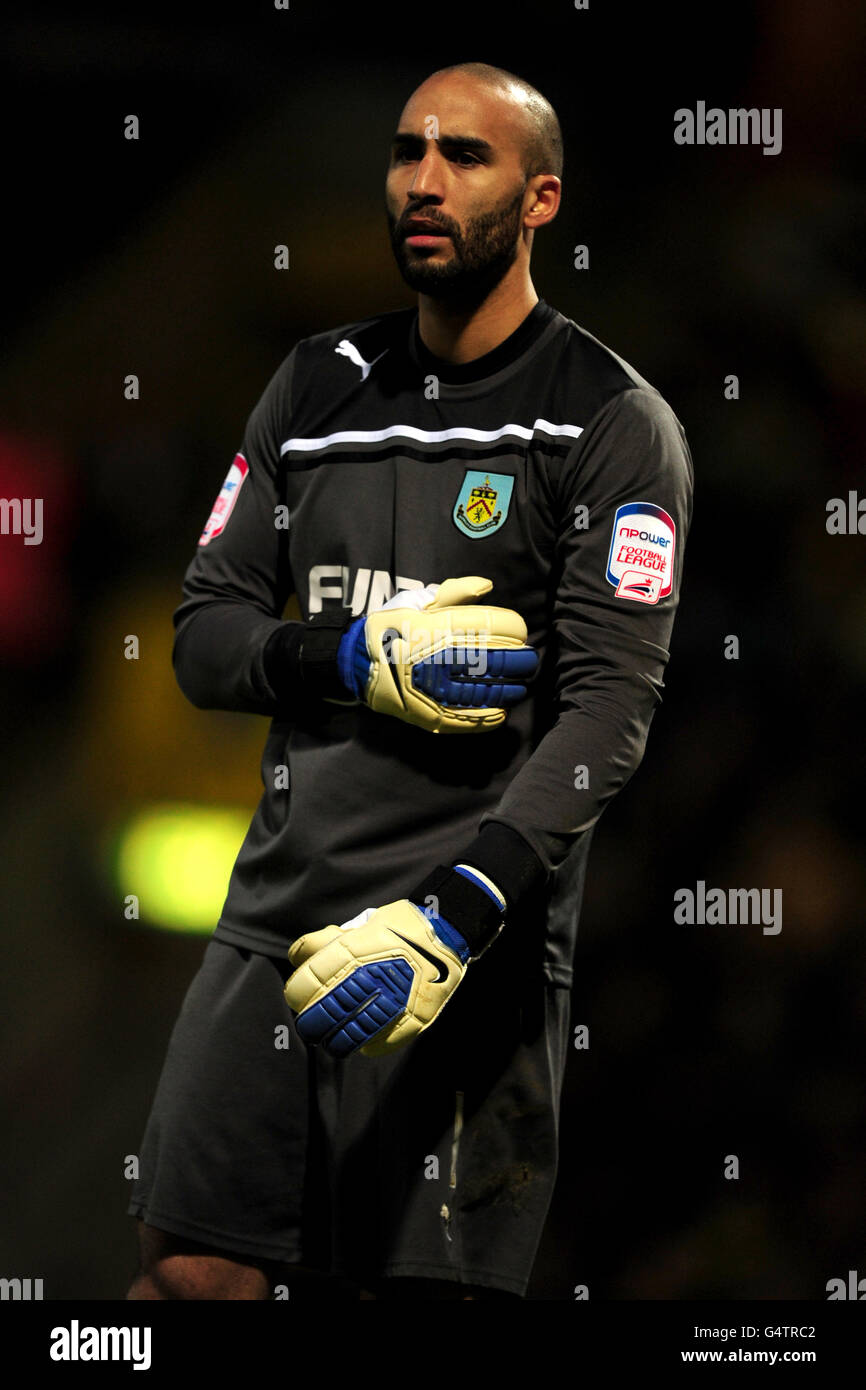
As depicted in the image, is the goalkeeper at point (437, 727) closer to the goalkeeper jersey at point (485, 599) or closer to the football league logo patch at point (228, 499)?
the goalkeeper jersey at point (485, 599)

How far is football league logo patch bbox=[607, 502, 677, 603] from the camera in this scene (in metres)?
1.99

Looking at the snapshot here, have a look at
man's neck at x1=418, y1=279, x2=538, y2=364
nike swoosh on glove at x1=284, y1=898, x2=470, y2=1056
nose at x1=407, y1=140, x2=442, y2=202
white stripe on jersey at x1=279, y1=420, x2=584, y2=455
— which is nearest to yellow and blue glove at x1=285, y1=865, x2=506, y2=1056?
A: nike swoosh on glove at x1=284, y1=898, x2=470, y2=1056

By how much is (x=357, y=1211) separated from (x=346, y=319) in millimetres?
1439

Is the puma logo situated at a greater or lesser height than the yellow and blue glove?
greater

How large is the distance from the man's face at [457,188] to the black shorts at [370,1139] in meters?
0.83

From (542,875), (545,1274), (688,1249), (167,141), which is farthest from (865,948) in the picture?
(167,141)

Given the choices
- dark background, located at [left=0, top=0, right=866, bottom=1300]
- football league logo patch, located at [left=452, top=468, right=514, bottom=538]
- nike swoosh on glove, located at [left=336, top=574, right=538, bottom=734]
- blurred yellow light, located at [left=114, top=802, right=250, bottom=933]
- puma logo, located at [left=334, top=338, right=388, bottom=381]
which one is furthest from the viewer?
blurred yellow light, located at [left=114, top=802, right=250, bottom=933]

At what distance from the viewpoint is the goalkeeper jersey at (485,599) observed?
1.99 meters

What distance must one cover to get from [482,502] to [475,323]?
0.24 metres

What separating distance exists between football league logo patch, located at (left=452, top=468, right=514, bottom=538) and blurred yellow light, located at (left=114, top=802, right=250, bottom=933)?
1.01 m

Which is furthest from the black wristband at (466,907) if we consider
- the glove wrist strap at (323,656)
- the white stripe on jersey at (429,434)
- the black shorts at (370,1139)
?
the white stripe on jersey at (429,434)

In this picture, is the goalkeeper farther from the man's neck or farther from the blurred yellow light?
the blurred yellow light

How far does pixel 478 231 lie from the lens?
2068 millimetres

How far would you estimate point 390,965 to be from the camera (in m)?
1.83
